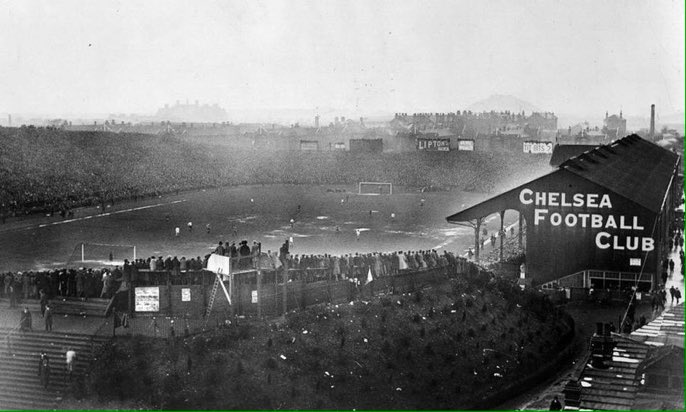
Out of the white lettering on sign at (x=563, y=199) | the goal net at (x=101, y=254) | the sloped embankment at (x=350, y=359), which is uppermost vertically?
the white lettering on sign at (x=563, y=199)

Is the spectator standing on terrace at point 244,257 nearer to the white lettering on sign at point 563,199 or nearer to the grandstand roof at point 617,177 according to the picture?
the grandstand roof at point 617,177

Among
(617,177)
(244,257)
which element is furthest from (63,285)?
(617,177)

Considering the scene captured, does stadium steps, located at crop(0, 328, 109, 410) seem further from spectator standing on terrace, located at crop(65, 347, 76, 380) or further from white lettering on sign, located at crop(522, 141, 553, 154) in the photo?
white lettering on sign, located at crop(522, 141, 553, 154)

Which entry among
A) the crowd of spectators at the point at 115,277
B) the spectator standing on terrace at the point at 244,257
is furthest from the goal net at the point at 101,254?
the spectator standing on terrace at the point at 244,257

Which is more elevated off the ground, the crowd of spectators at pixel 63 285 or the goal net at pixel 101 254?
the crowd of spectators at pixel 63 285

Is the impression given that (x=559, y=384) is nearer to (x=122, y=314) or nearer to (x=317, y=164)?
(x=122, y=314)

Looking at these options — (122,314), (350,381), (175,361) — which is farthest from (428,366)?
(122,314)

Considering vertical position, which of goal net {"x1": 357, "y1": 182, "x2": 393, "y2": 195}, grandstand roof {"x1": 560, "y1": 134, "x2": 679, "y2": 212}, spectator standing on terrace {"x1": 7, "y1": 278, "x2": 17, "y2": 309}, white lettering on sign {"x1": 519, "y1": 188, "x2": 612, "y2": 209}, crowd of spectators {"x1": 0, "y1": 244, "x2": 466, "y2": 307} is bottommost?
goal net {"x1": 357, "y1": 182, "x2": 393, "y2": 195}

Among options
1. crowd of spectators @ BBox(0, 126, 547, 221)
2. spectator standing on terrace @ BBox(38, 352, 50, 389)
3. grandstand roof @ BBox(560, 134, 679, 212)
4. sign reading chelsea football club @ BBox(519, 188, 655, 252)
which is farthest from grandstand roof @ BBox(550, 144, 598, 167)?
spectator standing on terrace @ BBox(38, 352, 50, 389)
